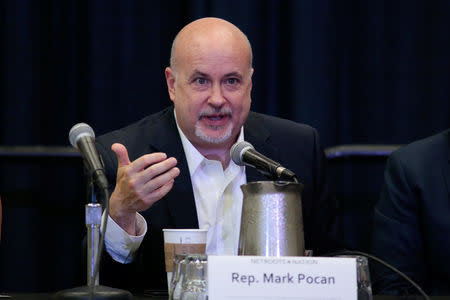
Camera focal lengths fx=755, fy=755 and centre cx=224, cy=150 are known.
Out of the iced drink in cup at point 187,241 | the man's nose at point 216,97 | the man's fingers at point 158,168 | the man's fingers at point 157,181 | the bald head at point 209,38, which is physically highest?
the bald head at point 209,38

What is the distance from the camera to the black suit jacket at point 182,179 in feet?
5.81

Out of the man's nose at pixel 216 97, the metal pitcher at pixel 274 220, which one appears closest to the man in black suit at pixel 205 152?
the man's nose at pixel 216 97

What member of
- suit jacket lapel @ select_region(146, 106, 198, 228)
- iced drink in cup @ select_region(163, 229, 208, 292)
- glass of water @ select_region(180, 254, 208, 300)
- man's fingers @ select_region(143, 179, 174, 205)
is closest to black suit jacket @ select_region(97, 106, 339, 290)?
suit jacket lapel @ select_region(146, 106, 198, 228)

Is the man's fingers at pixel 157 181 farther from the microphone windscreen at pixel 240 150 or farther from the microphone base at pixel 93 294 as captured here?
the microphone base at pixel 93 294

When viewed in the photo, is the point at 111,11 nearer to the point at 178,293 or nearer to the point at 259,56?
the point at 259,56

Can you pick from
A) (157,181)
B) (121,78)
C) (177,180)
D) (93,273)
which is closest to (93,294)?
(93,273)

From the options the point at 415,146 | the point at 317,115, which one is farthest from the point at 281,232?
the point at 317,115

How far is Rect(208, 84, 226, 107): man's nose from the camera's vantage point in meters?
1.88

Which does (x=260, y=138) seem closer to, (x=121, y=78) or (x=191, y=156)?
(x=191, y=156)

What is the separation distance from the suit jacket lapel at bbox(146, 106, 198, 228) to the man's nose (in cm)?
18

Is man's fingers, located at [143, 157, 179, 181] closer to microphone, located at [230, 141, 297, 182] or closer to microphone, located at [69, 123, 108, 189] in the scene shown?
microphone, located at [230, 141, 297, 182]

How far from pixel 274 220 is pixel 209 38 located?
0.82 m

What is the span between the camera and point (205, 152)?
202 cm

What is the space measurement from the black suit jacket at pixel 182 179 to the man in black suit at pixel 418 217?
6.5 inches
